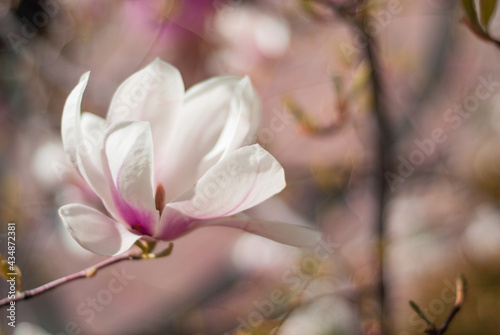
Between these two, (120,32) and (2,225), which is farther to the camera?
(120,32)

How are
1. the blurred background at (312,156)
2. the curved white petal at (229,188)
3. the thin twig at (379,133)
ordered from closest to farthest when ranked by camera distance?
1. the curved white petal at (229,188)
2. the thin twig at (379,133)
3. the blurred background at (312,156)

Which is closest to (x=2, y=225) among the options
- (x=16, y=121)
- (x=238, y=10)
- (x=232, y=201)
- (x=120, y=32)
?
(x=16, y=121)

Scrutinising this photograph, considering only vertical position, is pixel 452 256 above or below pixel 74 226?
below

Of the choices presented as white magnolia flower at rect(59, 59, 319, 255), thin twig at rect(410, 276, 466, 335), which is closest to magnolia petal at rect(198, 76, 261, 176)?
white magnolia flower at rect(59, 59, 319, 255)

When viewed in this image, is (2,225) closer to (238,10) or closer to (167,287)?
(238,10)

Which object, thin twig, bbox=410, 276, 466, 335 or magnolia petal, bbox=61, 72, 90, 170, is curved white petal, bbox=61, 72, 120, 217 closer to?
magnolia petal, bbox=61, 72, 90, 170

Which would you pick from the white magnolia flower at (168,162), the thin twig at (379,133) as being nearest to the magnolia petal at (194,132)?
the white magnolia flower at (168,162)

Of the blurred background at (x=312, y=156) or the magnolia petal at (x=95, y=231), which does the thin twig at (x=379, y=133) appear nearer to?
the blurred background at (x=312, y=156)
